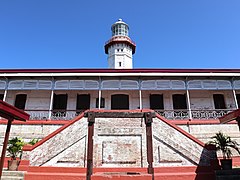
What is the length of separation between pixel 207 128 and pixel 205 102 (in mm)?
3723

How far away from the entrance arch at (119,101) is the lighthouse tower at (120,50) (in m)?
10.5

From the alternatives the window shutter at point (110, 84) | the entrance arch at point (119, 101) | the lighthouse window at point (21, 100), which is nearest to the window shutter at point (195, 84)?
the entrance arch at point (119, 101)

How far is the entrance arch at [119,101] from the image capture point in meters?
14.0

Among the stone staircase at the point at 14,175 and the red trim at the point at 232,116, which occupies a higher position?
the red trim at the point at 232,116

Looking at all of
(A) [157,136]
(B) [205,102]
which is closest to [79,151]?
(A) [157,136]

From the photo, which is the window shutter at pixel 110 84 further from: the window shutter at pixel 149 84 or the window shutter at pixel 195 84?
the window shutter at pixel 195 84

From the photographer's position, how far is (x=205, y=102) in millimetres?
13820

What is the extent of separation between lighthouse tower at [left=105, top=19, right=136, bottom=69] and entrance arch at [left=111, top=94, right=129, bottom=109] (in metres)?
10.5

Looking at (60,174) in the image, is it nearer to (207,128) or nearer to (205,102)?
(207,128)

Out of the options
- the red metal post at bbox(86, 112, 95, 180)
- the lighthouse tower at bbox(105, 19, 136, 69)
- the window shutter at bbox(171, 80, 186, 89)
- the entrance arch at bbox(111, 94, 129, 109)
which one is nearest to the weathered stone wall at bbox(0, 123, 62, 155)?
the entrance arch at bbox(111, 94, 129, 109)

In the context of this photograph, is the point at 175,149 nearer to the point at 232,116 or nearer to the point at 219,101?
the point at 232,116

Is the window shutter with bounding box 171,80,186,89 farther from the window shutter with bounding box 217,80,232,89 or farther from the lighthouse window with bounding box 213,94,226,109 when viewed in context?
the lighthouse window with bounding box 213,94,226,109

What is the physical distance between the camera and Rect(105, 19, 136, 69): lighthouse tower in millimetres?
24344

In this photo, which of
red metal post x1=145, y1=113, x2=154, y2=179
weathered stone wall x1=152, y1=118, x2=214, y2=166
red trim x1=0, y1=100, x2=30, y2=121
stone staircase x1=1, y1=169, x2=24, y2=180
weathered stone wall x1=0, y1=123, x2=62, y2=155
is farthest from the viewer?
weathered stone wall x1=0, y1=123, x2=62, y2=155
